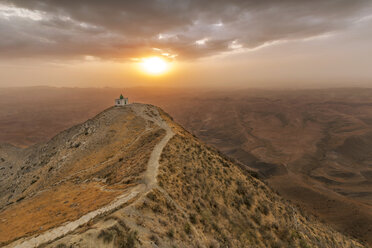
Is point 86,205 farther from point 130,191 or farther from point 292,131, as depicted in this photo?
point 292,131

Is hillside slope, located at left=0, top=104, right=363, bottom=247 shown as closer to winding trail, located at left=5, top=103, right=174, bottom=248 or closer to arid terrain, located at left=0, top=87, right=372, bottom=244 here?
winding trail, located at left=5, top=103, right=174, bottom=248

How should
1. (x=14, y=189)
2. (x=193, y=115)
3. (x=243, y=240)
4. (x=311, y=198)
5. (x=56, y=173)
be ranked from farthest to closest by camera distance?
(x=193, y=115)
(x=311, y=198)
(x=14, y=189)
(x=56, y=173)
(x=243, y=240)

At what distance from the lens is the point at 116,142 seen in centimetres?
3300

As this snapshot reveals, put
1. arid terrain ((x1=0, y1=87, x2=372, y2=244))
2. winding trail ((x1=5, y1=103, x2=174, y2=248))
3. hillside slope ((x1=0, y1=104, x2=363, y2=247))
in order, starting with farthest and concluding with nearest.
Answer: arid terrain ((x1=0, y1=87, x2=372, y2=244)), hillside slope ((x1=0, y1=104, x2=363, y2=247)), winding trail ((x1=5, y1=103, x2=174, y2=248))

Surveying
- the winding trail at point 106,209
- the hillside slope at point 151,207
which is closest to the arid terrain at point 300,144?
the hillside slope at point 151,207

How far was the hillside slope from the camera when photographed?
1062 centimetres

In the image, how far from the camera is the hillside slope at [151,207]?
10.6 metres

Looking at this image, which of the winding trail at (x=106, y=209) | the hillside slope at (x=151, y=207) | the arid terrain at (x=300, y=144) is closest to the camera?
the winding trail at (x=106, y=209)

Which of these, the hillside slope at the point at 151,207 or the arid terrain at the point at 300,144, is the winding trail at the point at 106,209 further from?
the arid terrain at the point at 300,144

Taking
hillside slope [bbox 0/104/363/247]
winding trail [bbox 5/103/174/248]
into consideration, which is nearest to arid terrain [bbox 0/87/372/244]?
hillside slope [bbox 0/104/363/247]

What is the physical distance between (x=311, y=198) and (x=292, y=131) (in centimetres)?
7933

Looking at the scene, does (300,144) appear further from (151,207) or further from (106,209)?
(106,209)

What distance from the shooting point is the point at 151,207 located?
41.9ft

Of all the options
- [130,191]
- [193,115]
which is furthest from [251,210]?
[193,115]
